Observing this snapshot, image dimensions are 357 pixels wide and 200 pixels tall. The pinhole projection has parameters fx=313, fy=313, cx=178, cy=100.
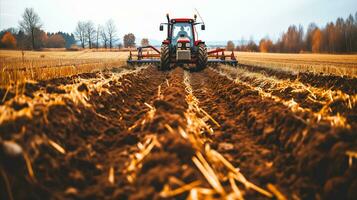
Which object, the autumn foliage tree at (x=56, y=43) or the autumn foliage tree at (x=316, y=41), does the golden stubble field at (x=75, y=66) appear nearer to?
the autumn foliage tree at (x=316, y=41)

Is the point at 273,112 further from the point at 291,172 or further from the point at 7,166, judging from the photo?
the point at 7,166

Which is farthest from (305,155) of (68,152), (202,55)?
(202,55)

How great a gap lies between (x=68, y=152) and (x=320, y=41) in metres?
97.8

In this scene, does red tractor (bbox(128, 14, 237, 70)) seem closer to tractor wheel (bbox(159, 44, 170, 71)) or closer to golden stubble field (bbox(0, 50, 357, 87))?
tractor wheel (bbox(159, 44, 170, 71))

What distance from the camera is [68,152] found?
11.3 feet

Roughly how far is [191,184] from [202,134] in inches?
81.7

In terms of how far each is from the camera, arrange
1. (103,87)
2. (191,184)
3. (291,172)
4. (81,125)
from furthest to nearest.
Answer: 1. (103,87)
2. (81,125)
3. (291,172)
4. (191,184)

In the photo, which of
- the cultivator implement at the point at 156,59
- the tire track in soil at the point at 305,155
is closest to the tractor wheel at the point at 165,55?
the cultivator implement at the point at 156,59

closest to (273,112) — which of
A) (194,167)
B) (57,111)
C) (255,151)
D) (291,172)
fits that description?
(255,151)

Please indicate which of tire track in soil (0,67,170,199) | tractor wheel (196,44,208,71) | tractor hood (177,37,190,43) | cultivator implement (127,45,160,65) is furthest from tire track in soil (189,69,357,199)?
cultivator implement (127,45,160,65)

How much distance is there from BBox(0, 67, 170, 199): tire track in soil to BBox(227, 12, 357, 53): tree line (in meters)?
74.3

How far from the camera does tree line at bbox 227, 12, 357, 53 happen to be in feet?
249

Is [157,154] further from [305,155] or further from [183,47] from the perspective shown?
[183,47]

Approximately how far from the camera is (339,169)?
113 inches
